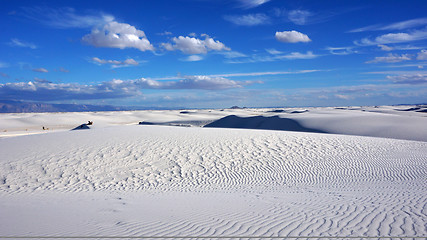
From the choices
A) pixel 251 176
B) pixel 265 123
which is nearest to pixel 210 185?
pixel 251 176

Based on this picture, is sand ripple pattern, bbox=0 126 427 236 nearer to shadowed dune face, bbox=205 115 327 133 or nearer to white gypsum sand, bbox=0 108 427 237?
white gypsum sand, bbox=0 108 427 237

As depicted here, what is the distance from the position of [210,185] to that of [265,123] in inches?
1044

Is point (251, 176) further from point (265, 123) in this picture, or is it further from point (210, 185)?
point (265, 123)

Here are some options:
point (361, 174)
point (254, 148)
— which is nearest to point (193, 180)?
point (254, 148)

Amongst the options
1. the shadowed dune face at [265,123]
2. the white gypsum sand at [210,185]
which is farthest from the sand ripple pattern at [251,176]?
the shadowed dune face at [265,123]

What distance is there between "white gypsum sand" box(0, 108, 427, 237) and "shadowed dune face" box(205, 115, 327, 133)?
13758 mm

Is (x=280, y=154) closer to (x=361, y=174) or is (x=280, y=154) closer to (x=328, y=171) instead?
(x=328, y=171)

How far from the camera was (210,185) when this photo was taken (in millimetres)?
9641

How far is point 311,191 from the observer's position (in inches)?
339

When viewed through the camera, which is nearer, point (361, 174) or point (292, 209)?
point (292, 209)

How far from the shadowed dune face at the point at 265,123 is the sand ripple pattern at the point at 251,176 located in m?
13.8

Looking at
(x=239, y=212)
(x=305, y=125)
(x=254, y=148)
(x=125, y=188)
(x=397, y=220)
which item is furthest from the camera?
(x=305, y=125)

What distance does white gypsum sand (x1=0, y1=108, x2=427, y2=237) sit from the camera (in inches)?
217

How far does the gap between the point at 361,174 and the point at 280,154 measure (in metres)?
3.68
